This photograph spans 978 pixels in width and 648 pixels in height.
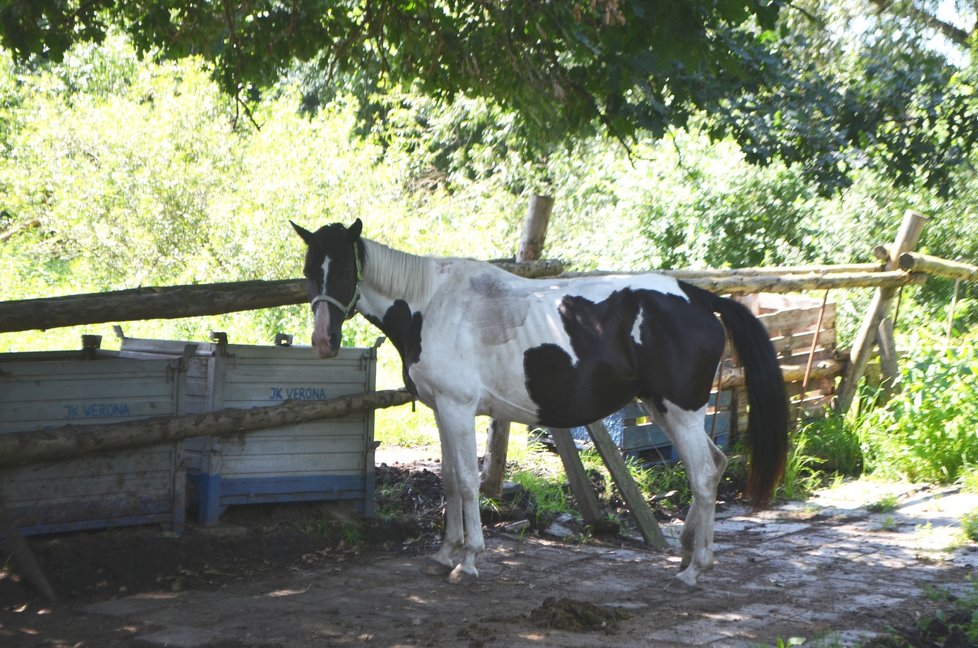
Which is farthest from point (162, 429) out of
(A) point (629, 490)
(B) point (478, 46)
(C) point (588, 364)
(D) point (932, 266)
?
(D) point (932, 266)

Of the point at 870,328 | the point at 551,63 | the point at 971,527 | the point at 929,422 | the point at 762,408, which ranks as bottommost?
the point at 971,527

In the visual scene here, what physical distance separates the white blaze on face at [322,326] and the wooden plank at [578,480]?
6.47ft

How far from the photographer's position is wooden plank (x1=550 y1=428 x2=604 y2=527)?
691 centimetres

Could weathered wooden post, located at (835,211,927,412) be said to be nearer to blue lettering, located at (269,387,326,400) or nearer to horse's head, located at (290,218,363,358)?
blue lettering, located at (269,387,326,400)

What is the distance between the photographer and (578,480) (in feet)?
22.7

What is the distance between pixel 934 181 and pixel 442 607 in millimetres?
5079

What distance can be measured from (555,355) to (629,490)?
5.21 ft

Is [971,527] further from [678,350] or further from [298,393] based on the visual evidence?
[298,393]

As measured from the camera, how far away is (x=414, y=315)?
584 cm

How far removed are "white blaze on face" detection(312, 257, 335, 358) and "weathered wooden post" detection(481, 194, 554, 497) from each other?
1878 millimetres

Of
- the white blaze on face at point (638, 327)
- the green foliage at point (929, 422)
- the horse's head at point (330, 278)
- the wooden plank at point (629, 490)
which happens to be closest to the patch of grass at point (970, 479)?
the green foliage at point (929, 422)

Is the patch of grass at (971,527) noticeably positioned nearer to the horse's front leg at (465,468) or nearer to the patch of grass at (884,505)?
the patch of grass at (884,505)

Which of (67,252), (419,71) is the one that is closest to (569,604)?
(419,71)

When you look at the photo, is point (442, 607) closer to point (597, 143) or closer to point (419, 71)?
point (419, 71)
